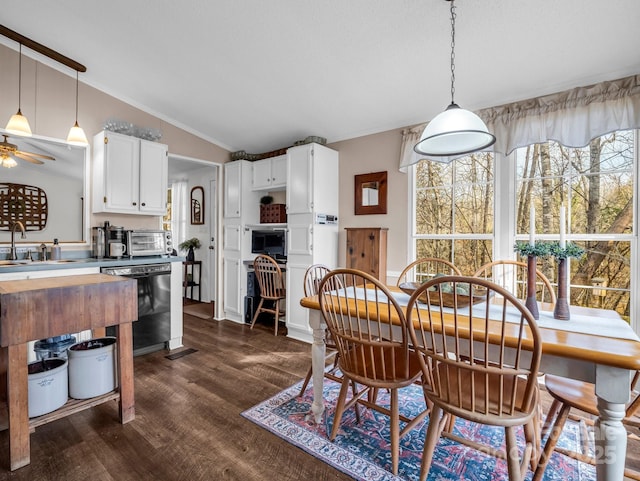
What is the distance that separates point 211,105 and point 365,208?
2073 mm

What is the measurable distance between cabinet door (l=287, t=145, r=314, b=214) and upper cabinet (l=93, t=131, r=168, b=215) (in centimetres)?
142

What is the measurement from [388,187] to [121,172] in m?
2.81

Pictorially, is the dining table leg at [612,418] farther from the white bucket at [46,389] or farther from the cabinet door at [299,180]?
the cabinet door at [299,180]

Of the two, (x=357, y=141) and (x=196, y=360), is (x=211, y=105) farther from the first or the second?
(x=196, y=360)

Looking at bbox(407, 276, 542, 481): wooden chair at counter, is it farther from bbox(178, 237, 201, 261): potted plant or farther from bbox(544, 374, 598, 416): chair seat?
bbox(178, 237, 201, 261): potted plant

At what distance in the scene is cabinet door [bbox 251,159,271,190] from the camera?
4.14 meters

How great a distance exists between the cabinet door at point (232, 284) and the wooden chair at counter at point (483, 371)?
124 inches

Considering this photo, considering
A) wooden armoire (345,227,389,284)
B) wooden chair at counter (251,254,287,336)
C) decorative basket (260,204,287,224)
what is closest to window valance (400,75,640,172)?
wooden armoire (345,227,389,284)

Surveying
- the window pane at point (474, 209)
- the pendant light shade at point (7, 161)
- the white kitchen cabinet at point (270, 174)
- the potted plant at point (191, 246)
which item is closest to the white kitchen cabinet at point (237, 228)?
the white kitchen cabinet at point (270, 174)

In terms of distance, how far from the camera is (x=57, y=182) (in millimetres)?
3111

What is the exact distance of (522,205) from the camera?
2.79 metres

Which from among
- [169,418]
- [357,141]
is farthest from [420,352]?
[357,141]

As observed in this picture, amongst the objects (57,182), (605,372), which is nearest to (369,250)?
(605,372)

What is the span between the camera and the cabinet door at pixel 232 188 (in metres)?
4.25
